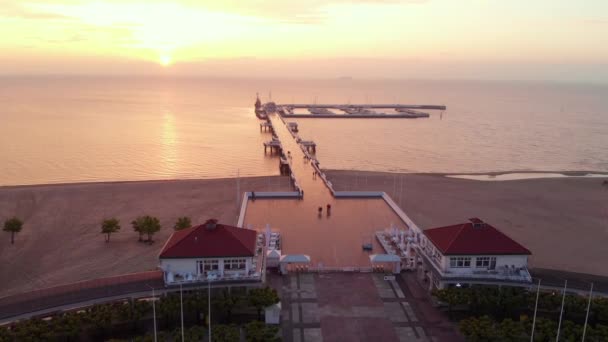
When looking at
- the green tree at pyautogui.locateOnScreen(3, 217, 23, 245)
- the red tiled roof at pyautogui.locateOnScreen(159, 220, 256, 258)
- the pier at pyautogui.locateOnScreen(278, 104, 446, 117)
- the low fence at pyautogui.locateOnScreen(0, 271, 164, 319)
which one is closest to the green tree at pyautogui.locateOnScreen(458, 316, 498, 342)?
the red tiled roof at pyautogui.locateOnScreen(159, 220, 256, 258)

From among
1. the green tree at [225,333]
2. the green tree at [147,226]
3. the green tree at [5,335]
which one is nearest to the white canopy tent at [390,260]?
the green tree at [225,333]

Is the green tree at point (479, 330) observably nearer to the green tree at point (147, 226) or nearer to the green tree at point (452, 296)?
the green tree at point (452, 296)

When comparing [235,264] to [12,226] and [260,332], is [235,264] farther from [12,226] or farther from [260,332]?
[12,226]

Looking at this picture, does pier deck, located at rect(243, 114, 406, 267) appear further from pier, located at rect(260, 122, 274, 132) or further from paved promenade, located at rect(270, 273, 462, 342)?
pier, located at rect(260, 122, 274, 132)

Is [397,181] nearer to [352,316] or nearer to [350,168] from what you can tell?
[350,168]

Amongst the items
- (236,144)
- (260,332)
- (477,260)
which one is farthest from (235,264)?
(236,144)

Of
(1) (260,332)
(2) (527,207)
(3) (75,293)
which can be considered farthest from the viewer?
(2) (527,207)
